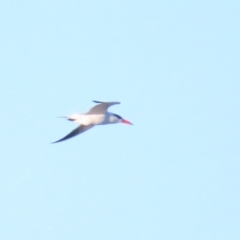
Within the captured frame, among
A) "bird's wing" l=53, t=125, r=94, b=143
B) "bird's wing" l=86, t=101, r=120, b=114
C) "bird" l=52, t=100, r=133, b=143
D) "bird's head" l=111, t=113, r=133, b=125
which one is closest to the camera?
"bird's wing" l=86, t=101, r=120, b=114

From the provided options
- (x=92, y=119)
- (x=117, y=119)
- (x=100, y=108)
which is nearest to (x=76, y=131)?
(x=117, y=119)

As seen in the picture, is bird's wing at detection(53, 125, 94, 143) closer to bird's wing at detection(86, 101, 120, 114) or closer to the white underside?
the white underside

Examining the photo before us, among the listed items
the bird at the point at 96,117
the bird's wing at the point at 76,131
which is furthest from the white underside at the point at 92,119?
the bird's wing at the point at 76,131

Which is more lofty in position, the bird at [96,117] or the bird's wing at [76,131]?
the bird at [96,117]

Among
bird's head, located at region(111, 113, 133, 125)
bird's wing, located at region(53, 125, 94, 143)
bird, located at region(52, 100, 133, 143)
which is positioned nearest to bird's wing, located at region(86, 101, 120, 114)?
bird, located at region(52, 100, 133, 143)

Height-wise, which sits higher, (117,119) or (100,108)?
(100,108)

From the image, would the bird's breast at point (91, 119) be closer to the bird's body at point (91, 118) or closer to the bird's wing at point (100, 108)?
the bird's body at point (91, 118)

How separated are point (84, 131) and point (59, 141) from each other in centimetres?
97

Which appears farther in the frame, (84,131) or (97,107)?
(84,131)

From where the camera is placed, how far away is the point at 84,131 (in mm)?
41438

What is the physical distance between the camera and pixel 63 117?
39.0 metres

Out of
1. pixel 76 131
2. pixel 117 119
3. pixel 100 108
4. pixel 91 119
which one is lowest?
→ pixel 76 131

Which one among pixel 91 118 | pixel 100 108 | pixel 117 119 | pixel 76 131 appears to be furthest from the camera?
pixel 76 131

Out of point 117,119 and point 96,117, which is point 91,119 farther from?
point 117,119
